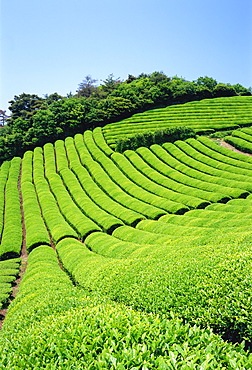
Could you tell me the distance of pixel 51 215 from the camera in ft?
130

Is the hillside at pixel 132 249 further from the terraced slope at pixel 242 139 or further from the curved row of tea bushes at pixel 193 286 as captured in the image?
the terraced slope at pixel 242 139

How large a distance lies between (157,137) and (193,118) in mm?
12628

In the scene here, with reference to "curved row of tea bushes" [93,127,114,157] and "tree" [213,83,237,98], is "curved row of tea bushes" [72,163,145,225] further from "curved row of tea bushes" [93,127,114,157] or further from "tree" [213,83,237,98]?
"tree" [213,83,237,98]

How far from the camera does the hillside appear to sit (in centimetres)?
725

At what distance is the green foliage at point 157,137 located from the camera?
6122 centimetres

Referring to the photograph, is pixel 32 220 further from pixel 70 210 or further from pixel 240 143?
pixel 240 143

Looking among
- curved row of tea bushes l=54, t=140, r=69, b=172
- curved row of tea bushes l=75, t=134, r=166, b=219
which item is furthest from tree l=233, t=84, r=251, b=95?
curved row of tea bushes l=54, t=140, r=69, b=172

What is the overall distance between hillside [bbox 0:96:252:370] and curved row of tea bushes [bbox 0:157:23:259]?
8.6 inches

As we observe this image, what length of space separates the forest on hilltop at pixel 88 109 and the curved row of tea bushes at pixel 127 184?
7.93 meters

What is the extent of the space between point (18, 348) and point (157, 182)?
130 feet

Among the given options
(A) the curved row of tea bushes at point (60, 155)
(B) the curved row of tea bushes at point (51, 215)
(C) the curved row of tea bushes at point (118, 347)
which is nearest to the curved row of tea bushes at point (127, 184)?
(A) the curved row of tea bushes at point (60, 155)

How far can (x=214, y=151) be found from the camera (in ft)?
178

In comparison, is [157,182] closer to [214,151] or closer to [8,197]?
[214,151]

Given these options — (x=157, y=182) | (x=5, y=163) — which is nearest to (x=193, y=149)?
(x=157, y=182)
